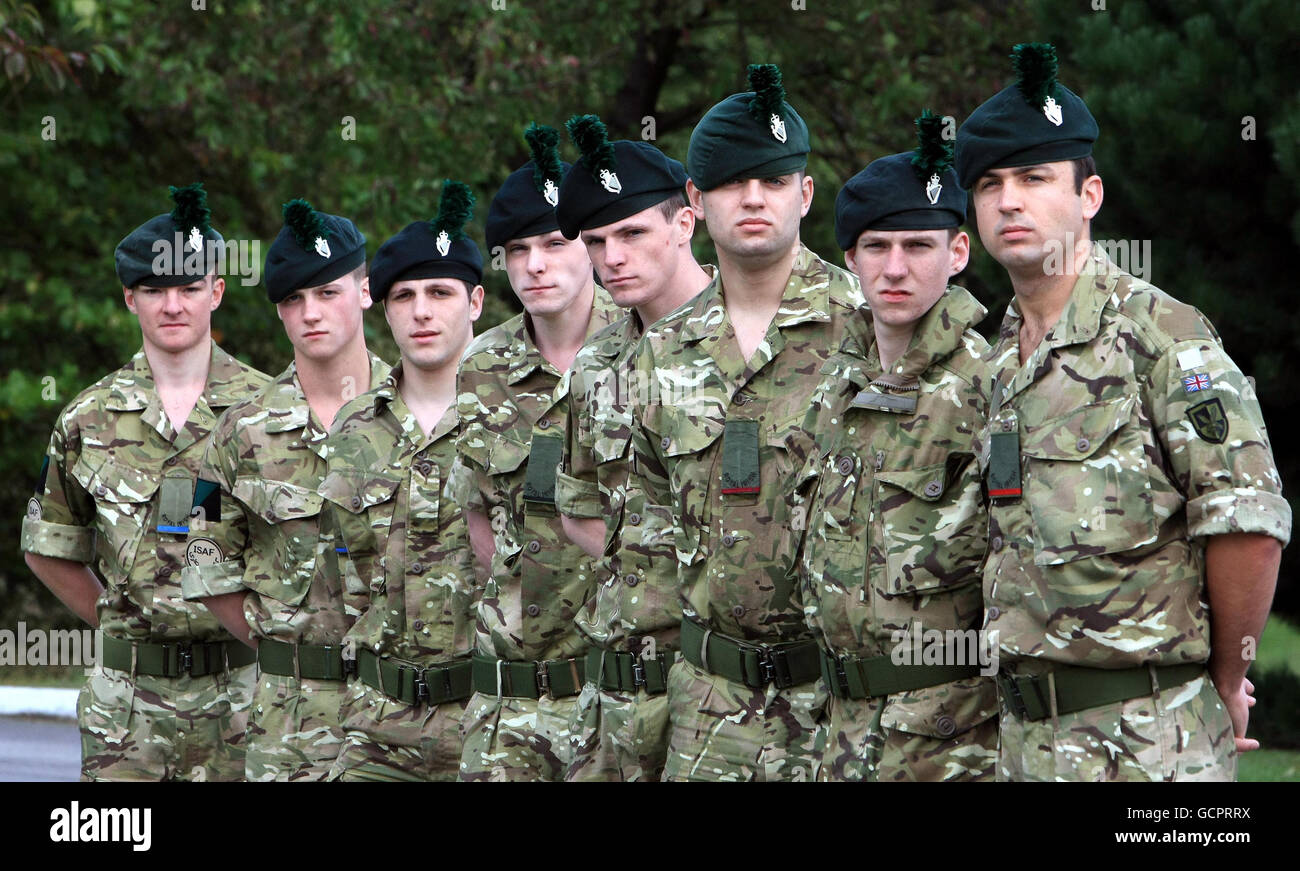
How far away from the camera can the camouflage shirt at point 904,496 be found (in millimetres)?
5094

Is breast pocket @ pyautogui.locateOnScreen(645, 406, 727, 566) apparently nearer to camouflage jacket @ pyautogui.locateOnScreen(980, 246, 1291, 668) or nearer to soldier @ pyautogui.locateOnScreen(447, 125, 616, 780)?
soldier @ pyautogui.locateOnScreen(447, 125, 616, 780)

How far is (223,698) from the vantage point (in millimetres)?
8094

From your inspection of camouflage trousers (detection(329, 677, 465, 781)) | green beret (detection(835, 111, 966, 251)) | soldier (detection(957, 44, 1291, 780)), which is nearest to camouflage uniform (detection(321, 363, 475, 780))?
camouflage trousers (detection(329, 677, 465, 781))

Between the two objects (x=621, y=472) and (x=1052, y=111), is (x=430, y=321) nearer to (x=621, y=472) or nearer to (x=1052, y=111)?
(x=621, y=472)

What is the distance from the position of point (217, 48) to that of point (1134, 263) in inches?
330

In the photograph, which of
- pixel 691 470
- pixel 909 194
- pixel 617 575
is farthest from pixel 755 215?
pixel 617 575

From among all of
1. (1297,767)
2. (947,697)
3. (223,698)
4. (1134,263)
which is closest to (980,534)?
(947,697)

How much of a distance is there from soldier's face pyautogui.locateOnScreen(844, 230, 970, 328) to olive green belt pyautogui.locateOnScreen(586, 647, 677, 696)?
134 centimetres

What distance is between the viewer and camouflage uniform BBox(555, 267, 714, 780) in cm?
596

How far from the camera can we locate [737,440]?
18.4 ft

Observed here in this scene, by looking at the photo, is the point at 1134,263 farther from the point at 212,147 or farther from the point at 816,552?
the point at 212,147

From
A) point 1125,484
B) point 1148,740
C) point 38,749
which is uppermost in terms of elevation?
point 1125,484

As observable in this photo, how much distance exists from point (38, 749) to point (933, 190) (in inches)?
335

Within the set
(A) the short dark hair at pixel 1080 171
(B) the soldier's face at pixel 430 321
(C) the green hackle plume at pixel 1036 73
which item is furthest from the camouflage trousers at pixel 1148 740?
(B) the soldier's face at pixel 430 321
